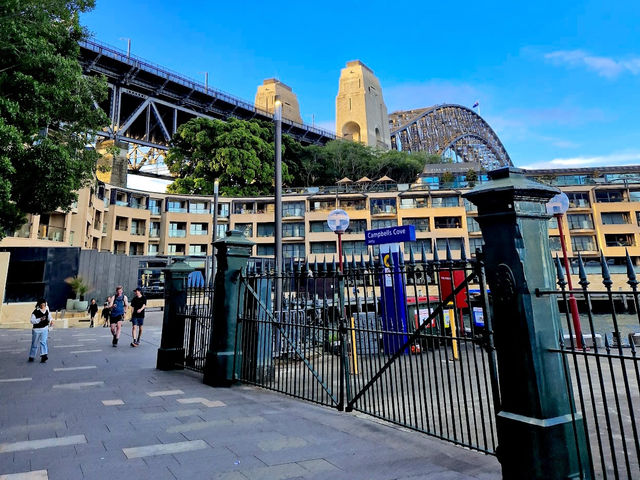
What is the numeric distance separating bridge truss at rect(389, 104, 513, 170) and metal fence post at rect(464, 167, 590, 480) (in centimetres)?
9524

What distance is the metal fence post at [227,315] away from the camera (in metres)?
6.87

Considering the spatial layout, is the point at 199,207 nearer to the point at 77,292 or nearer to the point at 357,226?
the point at 357,226

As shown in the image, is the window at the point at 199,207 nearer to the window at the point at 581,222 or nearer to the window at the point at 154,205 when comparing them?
the window at the point at 154,205

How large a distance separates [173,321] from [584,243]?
163ft

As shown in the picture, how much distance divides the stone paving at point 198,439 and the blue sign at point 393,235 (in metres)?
5.36

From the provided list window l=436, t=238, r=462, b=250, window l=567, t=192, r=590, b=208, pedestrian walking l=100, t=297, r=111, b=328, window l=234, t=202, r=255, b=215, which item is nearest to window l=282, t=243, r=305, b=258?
window l=234, t=202, r=255, b=215

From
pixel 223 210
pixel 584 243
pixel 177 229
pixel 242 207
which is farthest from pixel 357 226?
pixel 584 243

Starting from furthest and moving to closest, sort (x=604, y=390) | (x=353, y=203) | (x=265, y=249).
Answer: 1. (x=265, y=249)
2. (x=353, y=203)
3. (x=604, y=390)

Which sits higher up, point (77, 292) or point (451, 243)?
point (451, 243)

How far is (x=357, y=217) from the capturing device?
4678 cm

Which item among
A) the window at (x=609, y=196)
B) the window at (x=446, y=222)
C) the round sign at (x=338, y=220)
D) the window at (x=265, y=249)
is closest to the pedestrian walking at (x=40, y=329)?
the round sign at (x=338, y=220)

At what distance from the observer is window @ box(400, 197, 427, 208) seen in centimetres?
4625

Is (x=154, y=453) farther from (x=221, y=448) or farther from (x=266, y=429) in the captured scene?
(x=266, y=429)

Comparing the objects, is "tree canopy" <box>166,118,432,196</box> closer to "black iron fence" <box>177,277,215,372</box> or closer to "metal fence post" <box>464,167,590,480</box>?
"black iron fence" <box>177,277,215,372</box>
